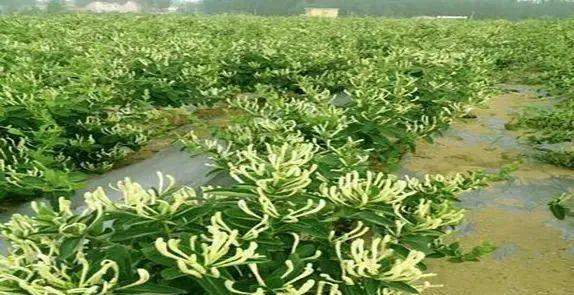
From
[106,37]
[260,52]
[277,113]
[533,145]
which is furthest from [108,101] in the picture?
[106,37]

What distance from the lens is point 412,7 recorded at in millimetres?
42844

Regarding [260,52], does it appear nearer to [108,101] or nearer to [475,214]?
[108,101]

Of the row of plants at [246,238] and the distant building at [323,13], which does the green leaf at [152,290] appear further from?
the distant building at [323,13]

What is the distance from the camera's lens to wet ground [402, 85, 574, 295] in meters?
2.76

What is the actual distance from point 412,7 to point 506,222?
41477mm

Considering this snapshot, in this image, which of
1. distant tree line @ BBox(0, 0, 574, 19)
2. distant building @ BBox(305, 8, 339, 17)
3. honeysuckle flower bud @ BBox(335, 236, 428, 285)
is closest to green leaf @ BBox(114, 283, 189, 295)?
honeysuckle flower bud @ BBox(335, 236, 428, 285)

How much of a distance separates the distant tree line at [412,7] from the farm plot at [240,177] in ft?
108

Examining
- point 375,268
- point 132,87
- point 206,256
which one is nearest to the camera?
point 206,256

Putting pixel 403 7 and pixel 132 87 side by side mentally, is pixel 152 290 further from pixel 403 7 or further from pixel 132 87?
pixel 403 7

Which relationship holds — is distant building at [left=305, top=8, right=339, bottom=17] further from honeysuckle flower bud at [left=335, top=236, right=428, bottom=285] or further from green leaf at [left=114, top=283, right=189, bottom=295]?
green leaf at [left=114, top=283, right=189, bottom=295]

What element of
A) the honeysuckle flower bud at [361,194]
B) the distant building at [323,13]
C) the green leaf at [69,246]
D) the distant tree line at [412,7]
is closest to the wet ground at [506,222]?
the honeysuckle flower bud at [361,194]

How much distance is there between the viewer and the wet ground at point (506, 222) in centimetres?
276

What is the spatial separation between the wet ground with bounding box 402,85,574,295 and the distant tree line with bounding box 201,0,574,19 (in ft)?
109

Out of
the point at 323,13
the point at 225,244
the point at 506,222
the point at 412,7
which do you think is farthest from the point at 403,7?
the point at 225,244
